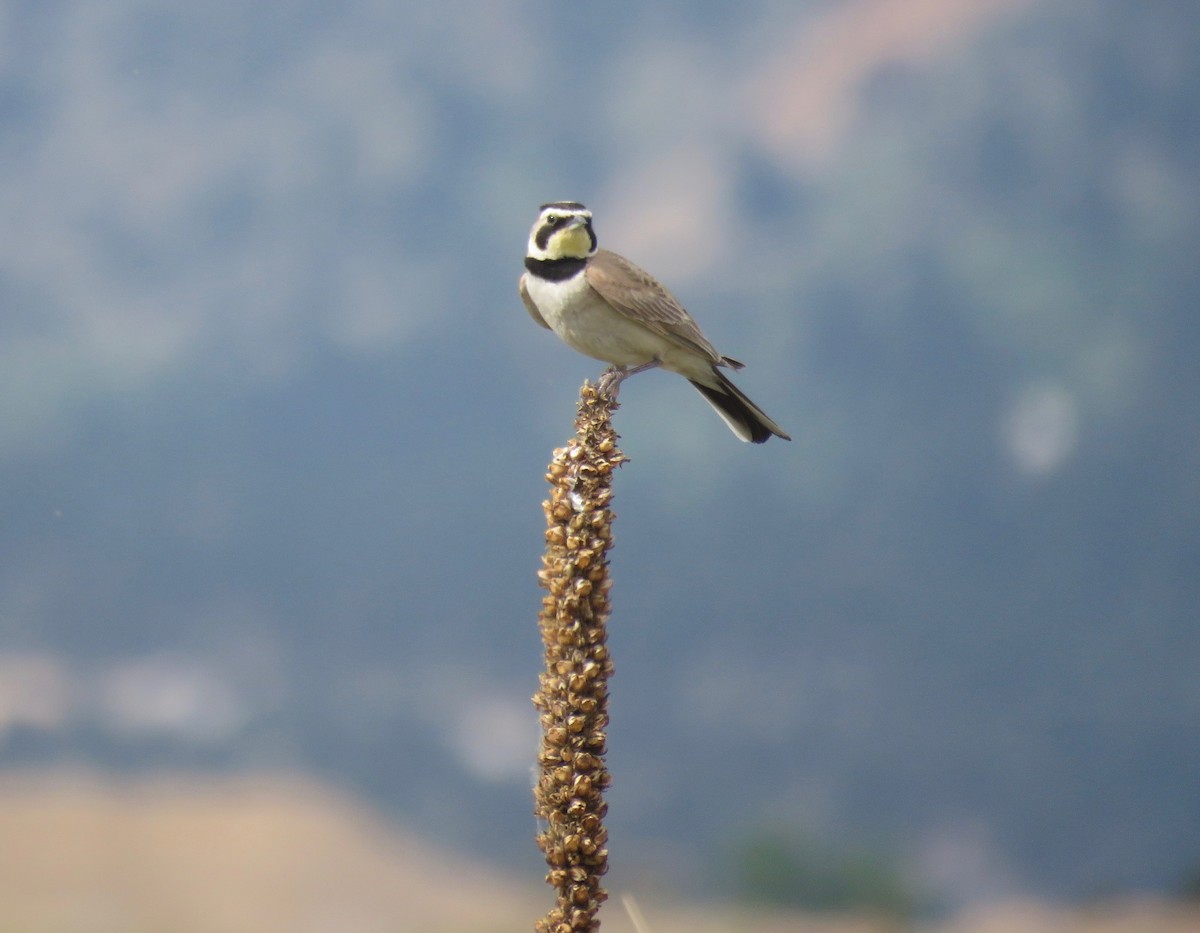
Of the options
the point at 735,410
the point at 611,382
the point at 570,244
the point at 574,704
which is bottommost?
the point at 574,704

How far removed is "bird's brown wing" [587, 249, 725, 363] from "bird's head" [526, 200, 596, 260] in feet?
0.15

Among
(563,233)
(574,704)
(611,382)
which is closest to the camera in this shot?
(574,704)

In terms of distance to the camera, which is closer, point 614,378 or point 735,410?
point 614,378

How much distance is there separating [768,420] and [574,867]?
1.49 metres

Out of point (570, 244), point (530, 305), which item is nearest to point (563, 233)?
point (570, 244)

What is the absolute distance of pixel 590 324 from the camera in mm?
3125

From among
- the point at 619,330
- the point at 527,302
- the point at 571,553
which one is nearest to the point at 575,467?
the point at 571,553

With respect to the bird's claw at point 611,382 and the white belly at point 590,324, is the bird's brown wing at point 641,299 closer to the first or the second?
the white belly at point 590,324

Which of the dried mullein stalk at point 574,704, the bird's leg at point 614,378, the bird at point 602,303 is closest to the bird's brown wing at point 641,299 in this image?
the bird at point 602,303

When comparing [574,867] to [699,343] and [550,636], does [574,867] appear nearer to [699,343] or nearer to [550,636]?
[550,636]

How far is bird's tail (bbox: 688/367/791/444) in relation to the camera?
3.31 m

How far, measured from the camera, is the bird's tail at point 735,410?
10.8 feet

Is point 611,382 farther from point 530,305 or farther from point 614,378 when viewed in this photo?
point 530,305

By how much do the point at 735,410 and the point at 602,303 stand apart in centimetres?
52
